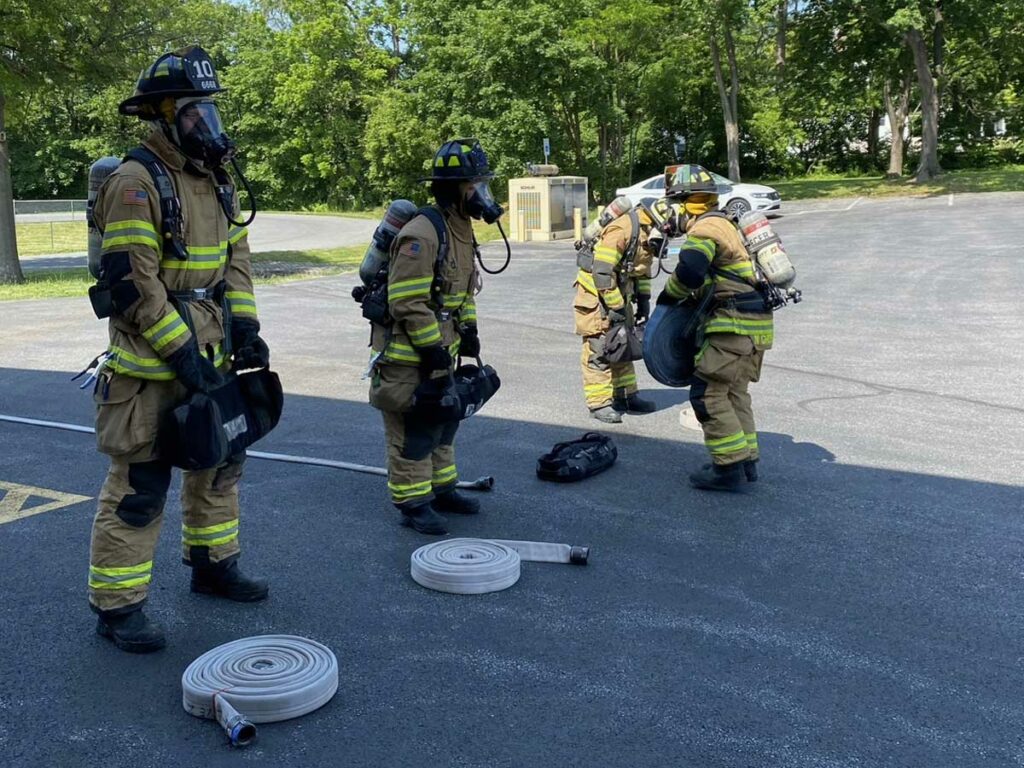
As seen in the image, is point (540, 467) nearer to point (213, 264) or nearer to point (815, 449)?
point (815, 449)

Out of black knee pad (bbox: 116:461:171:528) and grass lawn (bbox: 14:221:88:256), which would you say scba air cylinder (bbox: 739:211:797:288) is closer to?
black knee pad (bbox: 116:461:171:528)

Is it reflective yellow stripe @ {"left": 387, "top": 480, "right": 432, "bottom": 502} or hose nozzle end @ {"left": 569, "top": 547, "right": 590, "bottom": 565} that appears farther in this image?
reflective yellow stripe @ {"left": 387, "top": 480, "right": 432, "bottom": 502}

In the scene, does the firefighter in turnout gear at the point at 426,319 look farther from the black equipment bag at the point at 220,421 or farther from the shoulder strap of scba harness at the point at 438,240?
the black equipment bag at the point at 220,421

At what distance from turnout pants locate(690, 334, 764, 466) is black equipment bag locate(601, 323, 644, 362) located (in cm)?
160

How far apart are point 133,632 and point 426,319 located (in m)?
2.00

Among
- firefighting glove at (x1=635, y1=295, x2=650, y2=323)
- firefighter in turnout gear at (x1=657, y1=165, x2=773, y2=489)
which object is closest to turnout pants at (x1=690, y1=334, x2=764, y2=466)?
firefighter in turnout gear at (x1=657, y1=165, x2=773, y2=489)

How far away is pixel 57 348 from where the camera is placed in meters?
10.9

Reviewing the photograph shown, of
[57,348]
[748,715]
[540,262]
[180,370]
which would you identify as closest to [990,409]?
[748,715]

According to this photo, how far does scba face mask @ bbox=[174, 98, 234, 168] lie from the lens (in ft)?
12.3

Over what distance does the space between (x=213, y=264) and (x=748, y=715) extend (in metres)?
2.66

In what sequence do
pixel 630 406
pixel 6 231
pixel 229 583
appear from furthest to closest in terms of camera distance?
pixel 6 231, pixel 630 406, pixel 229 583

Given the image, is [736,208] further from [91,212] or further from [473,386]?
[91,212]

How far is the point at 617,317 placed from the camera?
765 cm

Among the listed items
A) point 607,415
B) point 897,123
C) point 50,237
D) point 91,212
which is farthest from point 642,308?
point 897,123
